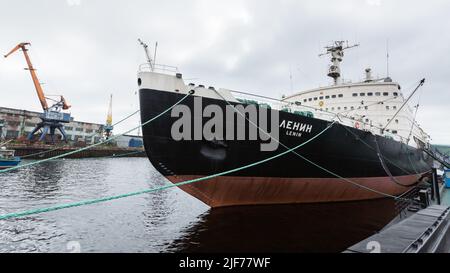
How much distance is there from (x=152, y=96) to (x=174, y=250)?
491cm

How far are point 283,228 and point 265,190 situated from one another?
1.74 meters

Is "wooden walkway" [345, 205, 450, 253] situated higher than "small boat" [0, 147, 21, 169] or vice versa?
"small boat" [0, 147, 21, 169]

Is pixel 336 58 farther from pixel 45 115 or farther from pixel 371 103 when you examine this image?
pixel 45 115

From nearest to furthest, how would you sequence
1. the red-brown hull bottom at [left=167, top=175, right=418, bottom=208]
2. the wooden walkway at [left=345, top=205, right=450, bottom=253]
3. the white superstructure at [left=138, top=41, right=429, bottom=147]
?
1. the wooden walkway at [left=345, top=205, right=450, bottom=253]
2. the red-brown hull bottom at [left=167, top=175, right=418, bottom=208]
3. the white superstructure at [left=138, top=41, right=429, bottom=147]

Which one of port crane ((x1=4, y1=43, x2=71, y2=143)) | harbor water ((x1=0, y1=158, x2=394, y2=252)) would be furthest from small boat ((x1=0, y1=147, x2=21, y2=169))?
port crane ((x1=4, y1=43, x2=71, y2=143))

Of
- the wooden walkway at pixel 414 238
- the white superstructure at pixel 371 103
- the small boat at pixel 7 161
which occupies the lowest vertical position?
the wooden walkway at pixel 414 238

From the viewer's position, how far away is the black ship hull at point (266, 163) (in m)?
8.52

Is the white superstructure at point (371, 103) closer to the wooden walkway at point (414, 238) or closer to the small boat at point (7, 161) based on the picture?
the wooden walkway at point (414, 238)

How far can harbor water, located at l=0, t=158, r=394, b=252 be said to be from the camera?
6.99m

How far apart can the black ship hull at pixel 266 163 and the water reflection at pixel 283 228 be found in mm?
501

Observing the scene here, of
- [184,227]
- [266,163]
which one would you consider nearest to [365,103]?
[266,163]

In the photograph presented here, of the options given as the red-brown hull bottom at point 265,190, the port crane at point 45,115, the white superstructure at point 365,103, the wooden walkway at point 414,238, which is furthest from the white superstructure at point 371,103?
the port crane at point 45,115

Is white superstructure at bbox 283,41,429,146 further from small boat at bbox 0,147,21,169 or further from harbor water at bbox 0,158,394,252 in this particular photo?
small boat at bbox 0,147,21,169
